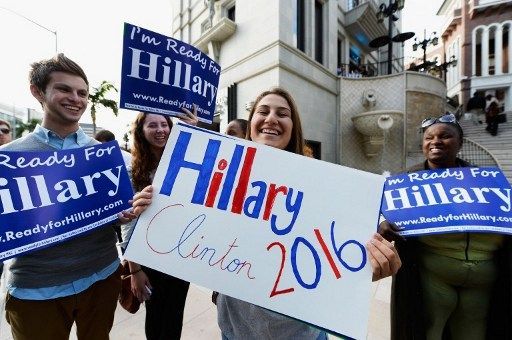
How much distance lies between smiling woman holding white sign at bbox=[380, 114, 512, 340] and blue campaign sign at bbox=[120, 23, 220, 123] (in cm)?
175

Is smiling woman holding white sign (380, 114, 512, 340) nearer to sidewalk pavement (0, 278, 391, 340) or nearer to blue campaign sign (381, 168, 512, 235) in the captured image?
blue campaign sign (381, 168, 512, 235)

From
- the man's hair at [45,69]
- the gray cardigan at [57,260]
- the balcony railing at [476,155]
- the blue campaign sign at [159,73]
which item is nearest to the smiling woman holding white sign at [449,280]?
the gray cardigan at [57,260]

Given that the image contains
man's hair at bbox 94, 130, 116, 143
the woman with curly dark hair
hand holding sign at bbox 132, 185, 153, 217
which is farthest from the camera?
man's hair at bbox 94, 130, 116, 143

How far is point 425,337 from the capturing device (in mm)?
1754

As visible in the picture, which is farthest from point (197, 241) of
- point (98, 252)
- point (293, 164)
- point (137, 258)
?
point (98, 252)

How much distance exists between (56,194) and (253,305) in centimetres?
111

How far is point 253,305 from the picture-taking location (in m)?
1.19

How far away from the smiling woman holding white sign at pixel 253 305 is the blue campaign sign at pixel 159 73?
2.85 feet

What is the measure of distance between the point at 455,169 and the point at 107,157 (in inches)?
80.8

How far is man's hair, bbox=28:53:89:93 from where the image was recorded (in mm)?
1428

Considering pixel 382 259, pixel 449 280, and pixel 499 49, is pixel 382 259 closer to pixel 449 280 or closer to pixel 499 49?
pixel 449 280

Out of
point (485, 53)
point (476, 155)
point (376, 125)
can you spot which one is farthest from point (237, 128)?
point (485, 53)

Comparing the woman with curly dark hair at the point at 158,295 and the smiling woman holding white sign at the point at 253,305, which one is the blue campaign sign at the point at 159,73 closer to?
the woman with curly dark hair at the point at 158,295

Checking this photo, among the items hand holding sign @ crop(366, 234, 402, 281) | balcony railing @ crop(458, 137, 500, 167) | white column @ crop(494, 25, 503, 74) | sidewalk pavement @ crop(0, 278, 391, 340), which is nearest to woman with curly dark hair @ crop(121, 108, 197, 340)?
sidewalk pavement @ crop(0, 278, 391, 340)
